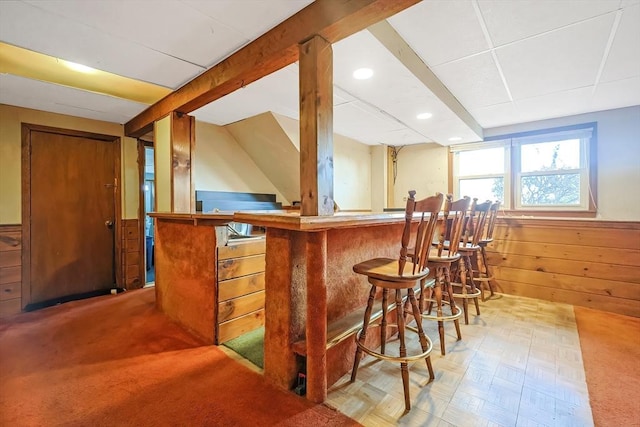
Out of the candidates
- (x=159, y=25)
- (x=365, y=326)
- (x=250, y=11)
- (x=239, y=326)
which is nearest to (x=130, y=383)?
(x=239, y=326)

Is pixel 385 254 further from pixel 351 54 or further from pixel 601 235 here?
pixel 601 235

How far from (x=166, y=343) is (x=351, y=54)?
254 centimetres

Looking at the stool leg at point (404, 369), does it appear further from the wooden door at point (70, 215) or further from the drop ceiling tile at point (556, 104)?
the wooden door at point (70, 215)

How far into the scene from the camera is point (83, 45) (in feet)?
6.14

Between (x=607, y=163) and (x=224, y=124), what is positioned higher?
(x=224, y=124)

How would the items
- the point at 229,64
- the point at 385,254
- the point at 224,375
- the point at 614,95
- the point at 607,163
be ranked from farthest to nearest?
the point at 607,163, the point at 614,95, the point at 385,254, the point at 229,64, the point at 224,375

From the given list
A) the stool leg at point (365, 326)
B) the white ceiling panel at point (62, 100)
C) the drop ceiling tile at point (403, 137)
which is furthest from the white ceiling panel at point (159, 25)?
the drop ceiling tile at point (403, 137)

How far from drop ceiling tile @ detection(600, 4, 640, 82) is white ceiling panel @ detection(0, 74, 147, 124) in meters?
4.04

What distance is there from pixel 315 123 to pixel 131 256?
3394 millimetres

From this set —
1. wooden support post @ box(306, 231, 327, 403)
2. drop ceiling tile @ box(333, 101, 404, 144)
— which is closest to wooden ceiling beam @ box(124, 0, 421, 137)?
wooden support post @ box(306, 231, 327, 403)

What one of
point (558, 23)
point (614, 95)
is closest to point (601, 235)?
point (614, 95)

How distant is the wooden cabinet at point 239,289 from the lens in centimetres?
210

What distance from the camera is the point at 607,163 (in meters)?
3.23

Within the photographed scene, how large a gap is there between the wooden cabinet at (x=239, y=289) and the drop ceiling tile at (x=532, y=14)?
2.25 metres
